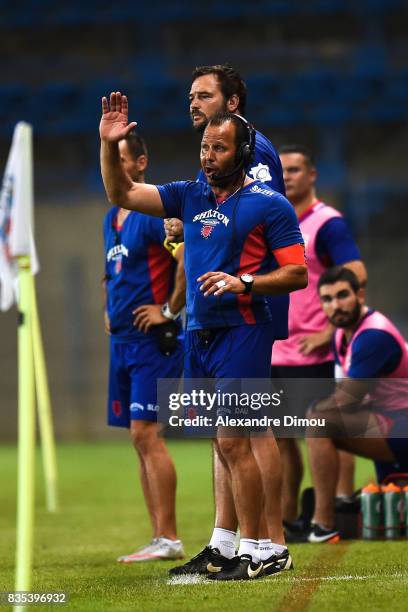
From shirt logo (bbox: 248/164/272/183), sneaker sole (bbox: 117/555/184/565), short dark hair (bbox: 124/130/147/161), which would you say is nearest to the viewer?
shirt logo (bbox: 248/164/272/183)

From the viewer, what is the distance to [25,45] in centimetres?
2341

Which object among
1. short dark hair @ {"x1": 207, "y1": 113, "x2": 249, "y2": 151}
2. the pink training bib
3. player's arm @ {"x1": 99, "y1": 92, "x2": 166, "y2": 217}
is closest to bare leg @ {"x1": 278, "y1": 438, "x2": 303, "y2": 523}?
the pink training bib

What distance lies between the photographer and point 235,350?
5.03 meters

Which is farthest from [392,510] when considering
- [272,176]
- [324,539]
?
[272,176]

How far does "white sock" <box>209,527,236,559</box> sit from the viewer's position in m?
5.26

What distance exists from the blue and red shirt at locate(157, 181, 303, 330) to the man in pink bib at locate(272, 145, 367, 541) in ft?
7.08

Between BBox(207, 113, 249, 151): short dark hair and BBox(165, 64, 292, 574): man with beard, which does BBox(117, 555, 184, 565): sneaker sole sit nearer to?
BBox(165, 64, 292, 574): man with beard

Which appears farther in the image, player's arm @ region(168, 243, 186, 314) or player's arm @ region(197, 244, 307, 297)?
player's arm @ region(168, 243, 186, 314)

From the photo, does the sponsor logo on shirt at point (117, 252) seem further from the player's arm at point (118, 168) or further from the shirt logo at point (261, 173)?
the player's arm at point (118, 168)

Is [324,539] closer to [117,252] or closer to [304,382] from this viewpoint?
[304,382]

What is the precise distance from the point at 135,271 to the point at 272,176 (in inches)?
46.7

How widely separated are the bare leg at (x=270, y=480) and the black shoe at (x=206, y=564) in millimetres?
197

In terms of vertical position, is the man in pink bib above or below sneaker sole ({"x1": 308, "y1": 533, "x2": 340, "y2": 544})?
above

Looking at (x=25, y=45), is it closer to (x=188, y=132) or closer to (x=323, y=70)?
(x=188, y=132)
